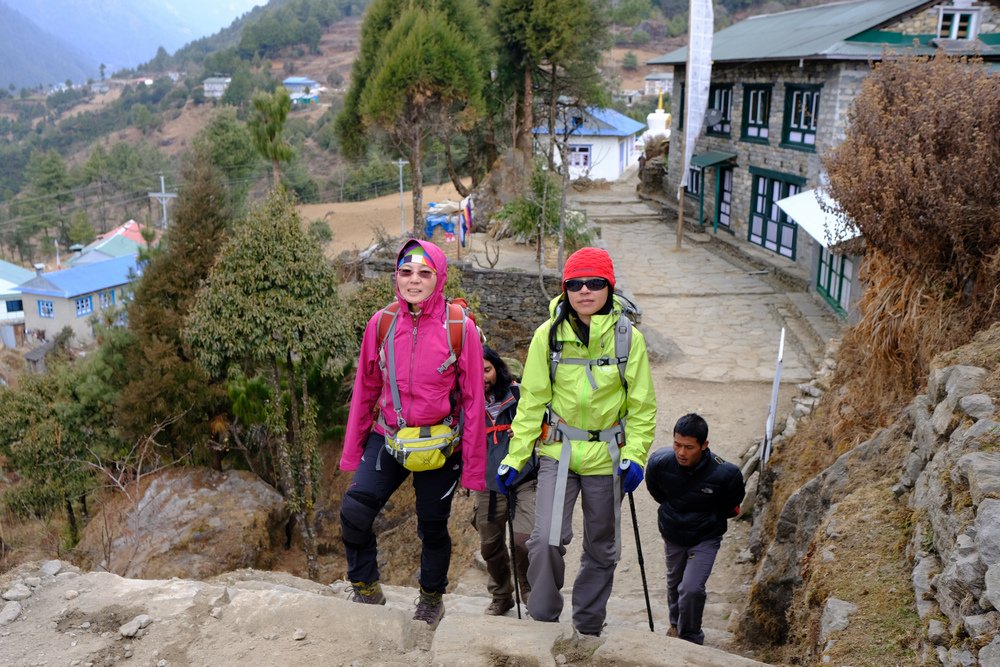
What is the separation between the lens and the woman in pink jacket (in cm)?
401

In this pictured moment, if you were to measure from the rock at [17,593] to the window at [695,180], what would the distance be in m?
21.9

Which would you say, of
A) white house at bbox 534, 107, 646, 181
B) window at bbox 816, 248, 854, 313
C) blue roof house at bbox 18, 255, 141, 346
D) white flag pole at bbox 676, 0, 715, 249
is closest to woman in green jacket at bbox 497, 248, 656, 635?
window at bbox 816, 248, 854, 313

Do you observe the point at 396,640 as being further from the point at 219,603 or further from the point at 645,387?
the point at 645,387

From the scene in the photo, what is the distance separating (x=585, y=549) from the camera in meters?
4.00

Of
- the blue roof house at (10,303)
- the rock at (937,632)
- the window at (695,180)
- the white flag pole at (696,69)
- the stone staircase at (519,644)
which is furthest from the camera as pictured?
the blue roof house at (10,303)

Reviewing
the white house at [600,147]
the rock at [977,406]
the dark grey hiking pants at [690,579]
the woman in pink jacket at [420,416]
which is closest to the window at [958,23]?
the rock at [977,406]

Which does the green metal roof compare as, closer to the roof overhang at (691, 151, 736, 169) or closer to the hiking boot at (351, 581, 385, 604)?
the roof overhang at (691, 151, 736, 169)

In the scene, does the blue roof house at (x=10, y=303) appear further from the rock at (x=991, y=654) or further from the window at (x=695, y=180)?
the rock at (x=991, y=654)

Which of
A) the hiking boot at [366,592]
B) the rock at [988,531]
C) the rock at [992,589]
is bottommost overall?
the hiking boot at [366,592]

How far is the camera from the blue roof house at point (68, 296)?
3953cm

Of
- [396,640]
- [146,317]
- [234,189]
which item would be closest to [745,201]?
[146,317]

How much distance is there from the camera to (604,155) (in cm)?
3728

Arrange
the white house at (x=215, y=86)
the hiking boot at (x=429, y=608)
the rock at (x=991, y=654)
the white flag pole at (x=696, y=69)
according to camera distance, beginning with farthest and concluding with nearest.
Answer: the white house at (x=215, y=86) → the white flag pole at (x=696, y=69) → the hiking boot at (x=429, y=608) → the rock at (x=991, y=654)

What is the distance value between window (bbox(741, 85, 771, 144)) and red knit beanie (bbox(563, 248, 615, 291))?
17.4 meters
